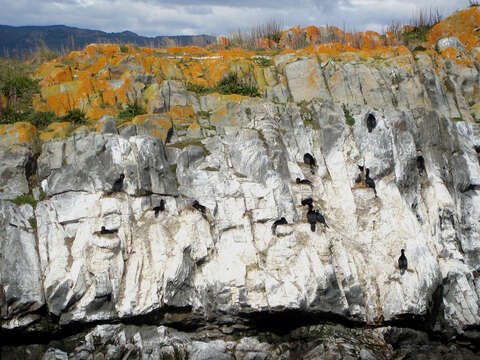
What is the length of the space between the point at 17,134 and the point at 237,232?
44.2 ft

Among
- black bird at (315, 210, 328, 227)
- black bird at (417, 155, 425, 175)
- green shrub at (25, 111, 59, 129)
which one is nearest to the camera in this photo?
black bird at (315, 210, 328, 227)

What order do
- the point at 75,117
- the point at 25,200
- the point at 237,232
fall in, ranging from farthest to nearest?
the point at 75,117 < the point at 237,232 < the point at 25,200

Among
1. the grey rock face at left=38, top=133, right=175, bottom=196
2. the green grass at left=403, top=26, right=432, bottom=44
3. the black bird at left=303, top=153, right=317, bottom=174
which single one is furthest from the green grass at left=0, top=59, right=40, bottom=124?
the green grass at left=403, top=26, right=432, bottom=44

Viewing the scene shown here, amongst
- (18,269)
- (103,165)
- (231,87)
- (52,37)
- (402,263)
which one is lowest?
(402,263)

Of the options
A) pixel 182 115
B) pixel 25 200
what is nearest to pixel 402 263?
pixel 182 115

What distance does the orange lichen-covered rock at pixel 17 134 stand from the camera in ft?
69.4

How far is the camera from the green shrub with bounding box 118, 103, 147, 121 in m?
24.9

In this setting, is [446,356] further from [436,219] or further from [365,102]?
[365,102]

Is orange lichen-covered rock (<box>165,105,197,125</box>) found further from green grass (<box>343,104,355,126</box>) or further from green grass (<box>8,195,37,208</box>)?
green grass (<box>343,104,355,126</box>)

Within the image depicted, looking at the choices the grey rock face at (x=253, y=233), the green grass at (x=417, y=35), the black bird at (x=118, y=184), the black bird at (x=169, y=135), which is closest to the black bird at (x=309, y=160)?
the grey rock face at (x=253, y=233)

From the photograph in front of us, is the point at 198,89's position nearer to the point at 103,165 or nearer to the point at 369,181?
the point at 103,165

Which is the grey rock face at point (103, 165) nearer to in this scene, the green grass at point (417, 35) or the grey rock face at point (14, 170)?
the grey rock face at point (14, 170)

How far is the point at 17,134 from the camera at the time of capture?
21.4 m

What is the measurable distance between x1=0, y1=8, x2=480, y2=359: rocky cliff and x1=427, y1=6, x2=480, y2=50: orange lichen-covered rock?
408 inches
